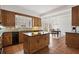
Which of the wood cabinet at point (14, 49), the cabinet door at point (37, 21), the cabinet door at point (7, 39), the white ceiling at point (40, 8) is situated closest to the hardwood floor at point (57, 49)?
the wood cabinet at point (14, 49)

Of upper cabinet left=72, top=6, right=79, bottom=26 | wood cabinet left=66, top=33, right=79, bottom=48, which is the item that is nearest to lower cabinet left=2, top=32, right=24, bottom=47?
wood cabinet left=66, top=33, right=79, bottom=48

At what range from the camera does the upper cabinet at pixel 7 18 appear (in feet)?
6.83

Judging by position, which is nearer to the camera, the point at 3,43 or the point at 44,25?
the point at 3,43

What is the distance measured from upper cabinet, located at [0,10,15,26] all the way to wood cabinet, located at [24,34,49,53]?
476 mm

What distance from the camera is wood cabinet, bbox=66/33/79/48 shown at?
228 cm

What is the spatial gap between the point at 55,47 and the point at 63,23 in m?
0.60

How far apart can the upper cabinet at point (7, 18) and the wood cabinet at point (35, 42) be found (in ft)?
1.56

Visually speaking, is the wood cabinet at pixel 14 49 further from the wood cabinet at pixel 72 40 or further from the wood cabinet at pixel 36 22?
the wood cabinet at pixel 72 40

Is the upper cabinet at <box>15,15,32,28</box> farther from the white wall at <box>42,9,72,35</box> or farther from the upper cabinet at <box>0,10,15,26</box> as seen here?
the white wall at <box>42,9,72,35</box>

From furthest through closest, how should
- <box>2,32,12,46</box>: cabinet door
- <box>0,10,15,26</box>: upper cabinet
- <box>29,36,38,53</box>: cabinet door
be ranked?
<box>29,36,38,53</box>: cabinet door
<box>2,32,12,46</box>: cabinet door
<box>0,10,15,26</box>: upper cabinet

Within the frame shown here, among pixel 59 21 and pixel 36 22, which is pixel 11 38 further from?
pixel 59 21

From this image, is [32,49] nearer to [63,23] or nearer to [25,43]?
[25,43]
